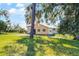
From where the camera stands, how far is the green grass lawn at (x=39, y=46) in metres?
1.93

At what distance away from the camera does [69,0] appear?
1.98m

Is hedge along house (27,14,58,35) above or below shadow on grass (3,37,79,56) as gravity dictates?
above

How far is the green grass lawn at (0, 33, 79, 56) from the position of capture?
1930 millimetres

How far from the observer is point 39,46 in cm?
195

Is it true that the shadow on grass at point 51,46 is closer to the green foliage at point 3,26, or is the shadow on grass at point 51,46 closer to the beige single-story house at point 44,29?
the beige single-story house at point 44,29

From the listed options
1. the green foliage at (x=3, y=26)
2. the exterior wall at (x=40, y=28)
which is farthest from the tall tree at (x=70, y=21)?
the green foliage at (x=3, y=26)

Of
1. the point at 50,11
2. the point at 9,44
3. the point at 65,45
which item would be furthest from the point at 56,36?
the point at 9,44

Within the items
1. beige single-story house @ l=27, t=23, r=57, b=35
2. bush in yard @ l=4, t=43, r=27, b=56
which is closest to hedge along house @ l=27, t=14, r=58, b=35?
beige single-story house @ l=27, t=23, r=57, b=35

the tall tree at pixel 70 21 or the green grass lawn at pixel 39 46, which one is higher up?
the tall tree at pixel 70 21

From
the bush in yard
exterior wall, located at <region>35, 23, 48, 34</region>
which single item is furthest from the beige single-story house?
the bush in yard

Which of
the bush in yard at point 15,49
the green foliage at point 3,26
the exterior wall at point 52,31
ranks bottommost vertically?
the bush in yard at point 15,49

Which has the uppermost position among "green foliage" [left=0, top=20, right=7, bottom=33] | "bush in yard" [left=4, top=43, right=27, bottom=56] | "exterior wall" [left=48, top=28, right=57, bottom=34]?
"green foliage" [left=0, top=20, right=7, bottom=33]

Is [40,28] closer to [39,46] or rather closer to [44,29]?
[44,29]

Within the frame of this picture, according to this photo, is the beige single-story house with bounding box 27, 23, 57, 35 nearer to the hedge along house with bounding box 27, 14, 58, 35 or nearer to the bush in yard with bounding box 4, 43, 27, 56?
the hedge along house with bounding box 27, 14, 58, 35
